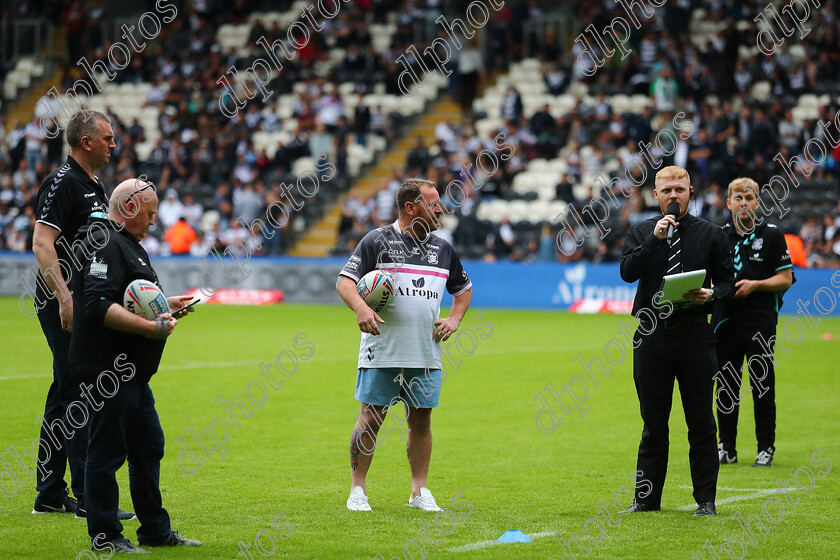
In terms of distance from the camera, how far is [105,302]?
230 inches

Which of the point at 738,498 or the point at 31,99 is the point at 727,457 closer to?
the point at 738,498

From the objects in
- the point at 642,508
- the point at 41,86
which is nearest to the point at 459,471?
the point at 642,508

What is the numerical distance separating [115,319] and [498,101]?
2796 centimetres

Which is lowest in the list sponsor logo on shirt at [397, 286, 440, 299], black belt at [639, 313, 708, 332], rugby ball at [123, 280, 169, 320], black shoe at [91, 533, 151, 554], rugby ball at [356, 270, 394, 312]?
black shoe at [91, 533, 151, 554]

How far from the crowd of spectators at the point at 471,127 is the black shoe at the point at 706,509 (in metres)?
17.6

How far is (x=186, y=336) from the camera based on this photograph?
19.7 meters

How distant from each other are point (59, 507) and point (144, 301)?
2195 mm

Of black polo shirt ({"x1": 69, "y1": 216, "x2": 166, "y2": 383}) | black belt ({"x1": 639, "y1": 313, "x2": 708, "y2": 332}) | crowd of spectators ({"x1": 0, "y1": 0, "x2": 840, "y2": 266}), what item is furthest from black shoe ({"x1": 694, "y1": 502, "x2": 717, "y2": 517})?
crowd of spectators ({"x1": 0, "y1": 0, "x2": 840, "y2": 266})

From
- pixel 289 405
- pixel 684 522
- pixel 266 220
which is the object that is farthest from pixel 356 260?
pixel 266 220

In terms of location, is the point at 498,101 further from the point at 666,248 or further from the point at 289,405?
the point at 666,248

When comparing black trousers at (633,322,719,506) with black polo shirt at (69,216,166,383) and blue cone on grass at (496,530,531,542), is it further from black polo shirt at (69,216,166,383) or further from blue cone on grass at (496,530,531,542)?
black polo shirt at (69,216,166,383)

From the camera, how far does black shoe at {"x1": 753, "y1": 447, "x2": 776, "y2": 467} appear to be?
30.6 feet

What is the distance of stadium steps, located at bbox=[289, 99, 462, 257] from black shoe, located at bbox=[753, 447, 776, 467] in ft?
69.9

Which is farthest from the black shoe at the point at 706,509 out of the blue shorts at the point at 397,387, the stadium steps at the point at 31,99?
the stadium steps at the point at 31,99
